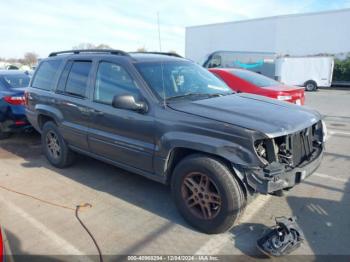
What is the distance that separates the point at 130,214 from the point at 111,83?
1.72 meters

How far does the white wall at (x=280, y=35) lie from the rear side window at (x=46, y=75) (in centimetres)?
3273

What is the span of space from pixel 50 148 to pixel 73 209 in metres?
1.90

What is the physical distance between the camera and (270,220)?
3.68 meters

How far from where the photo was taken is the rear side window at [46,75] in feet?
17.4

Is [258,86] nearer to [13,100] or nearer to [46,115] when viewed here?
[46,115]

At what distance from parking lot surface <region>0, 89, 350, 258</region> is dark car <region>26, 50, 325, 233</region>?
328mm

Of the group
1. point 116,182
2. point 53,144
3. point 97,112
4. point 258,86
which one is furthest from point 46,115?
point 258,86

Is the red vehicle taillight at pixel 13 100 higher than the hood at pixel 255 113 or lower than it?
lower

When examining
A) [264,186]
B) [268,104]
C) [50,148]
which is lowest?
[50,148]

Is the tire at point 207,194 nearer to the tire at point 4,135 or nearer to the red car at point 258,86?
the red car at point 258,86

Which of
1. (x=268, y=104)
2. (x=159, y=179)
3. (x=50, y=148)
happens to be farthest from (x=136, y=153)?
(x=50, y=148)

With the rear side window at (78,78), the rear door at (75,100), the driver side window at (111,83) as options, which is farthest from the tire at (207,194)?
the rear side window at (78,78)

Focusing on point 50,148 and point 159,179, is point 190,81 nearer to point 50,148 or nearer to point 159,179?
point 159,179

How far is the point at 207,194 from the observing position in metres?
3.34
